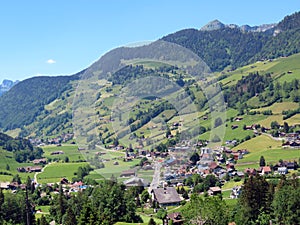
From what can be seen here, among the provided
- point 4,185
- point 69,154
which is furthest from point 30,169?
point 4,185

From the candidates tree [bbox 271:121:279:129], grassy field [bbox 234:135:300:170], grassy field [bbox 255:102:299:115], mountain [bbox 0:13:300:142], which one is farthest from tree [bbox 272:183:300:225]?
grassy field [bbox 255:102:299:115]

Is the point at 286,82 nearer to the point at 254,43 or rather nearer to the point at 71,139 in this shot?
the point at 71,139

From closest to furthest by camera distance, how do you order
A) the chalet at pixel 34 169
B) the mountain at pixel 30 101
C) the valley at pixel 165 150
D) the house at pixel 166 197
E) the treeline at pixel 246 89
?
the valley at pixel 165 150
the house at pixel 166 197
the chalet at pixel 34 169
the treeline at pixel 246 89
the mountain at pixel 30 101

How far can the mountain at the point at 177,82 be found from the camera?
3284cm

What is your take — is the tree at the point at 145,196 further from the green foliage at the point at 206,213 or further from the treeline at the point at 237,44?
the treeline at the point at 237,44

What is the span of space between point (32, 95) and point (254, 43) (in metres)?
95.7

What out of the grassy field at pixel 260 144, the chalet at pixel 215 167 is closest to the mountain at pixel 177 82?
the grassy field at pixel 260 144

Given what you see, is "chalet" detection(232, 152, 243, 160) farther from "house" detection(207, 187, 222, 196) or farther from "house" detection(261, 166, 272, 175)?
"house" detection(207, 187, 222, 196)

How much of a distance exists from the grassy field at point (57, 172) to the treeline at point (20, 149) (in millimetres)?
9295

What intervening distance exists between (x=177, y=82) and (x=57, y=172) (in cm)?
2788

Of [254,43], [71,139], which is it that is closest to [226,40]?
[254,43]

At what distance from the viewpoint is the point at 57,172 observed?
215ft

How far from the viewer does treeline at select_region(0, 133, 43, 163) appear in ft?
268

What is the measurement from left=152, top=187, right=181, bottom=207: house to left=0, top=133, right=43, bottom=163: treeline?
47.7 metres
